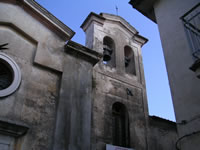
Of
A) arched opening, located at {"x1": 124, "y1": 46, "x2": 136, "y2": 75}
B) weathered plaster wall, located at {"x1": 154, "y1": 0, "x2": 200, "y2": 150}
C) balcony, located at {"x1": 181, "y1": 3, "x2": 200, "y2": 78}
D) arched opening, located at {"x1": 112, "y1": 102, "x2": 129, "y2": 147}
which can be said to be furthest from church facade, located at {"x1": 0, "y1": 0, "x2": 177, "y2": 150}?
balcony, located at {"x1": 181, "y1": 3, "x2": 200, "y2": 78}

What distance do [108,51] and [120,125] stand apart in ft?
11.9

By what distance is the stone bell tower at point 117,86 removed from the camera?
8820 mm

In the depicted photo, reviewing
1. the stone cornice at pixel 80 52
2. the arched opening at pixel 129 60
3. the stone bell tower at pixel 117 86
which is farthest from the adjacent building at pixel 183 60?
the arched opening at pixel 129 60

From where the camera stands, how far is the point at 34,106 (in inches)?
271

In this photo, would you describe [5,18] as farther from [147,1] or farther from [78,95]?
[147,1]

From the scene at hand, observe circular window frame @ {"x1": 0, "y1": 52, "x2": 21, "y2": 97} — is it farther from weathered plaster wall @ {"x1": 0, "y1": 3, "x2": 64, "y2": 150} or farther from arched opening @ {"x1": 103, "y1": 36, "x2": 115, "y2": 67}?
arched opening @ {"x1": 103, "y1": 36, "x2": 115, "y2": 67}

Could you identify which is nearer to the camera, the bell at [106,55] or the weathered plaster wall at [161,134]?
the weathered plaster wall at [161,134]

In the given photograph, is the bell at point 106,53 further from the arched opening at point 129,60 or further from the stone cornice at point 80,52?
the stone cornice at point 80,52

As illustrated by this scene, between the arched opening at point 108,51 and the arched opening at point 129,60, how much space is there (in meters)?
0.92

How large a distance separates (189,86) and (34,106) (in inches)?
162

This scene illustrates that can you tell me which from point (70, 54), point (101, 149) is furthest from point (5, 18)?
point (101, 149)

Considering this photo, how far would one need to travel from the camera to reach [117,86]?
33.1ft

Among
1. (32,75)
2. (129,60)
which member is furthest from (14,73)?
(129,60)

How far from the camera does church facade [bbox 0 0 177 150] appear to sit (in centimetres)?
658
